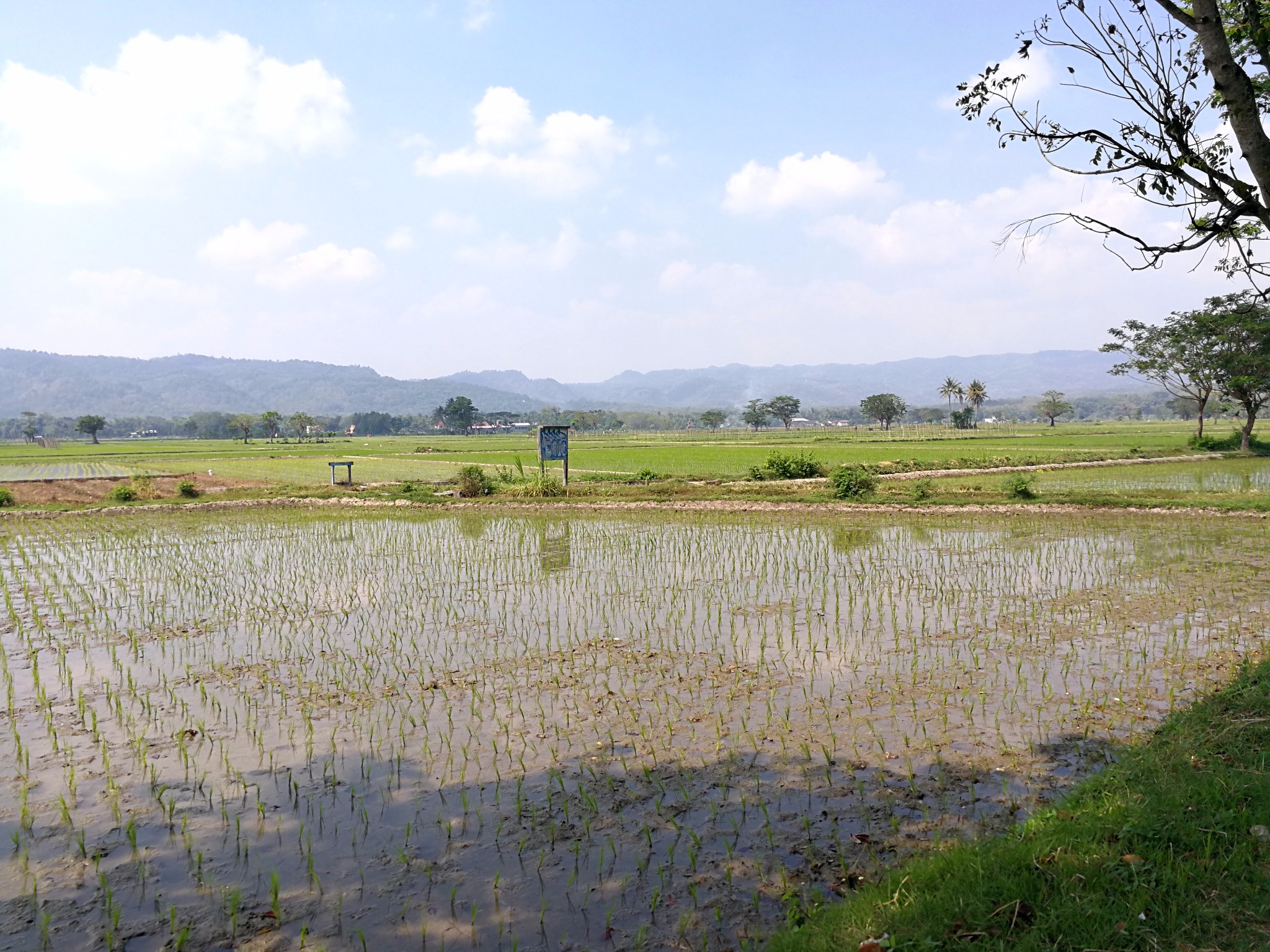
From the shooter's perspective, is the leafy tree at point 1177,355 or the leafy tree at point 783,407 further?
the leafy tree at point 783,407

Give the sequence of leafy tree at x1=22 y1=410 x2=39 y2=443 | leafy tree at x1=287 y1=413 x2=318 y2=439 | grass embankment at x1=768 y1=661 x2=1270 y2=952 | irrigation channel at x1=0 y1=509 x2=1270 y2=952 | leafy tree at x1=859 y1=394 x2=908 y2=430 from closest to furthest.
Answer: grass embankment at x1=768 y1=661 x2=1270 y2=952 → irrigation channel at x1=0 y1=509 x2=1270 y2=952 → leafy tree at x1=859 y1=394 x2=908 y2=430 → leafy tree at x1=287 y1=413 x2=318 y2=439 → leafy tree at x1=22 y1=410 x2=39 y2=443

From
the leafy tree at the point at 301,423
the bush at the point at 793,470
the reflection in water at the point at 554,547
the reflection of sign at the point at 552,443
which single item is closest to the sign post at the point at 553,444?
the reflection of sign at the point at 552,443

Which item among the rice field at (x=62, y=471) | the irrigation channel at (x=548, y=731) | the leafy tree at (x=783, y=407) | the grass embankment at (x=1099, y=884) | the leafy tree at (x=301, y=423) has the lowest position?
the irrigation channel at (x=548, y=731)

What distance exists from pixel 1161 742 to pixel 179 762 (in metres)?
6.74

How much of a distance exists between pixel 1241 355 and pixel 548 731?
41930mm

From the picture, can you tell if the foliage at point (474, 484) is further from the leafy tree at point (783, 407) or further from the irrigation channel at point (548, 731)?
the leafy tree at point (783, 407)

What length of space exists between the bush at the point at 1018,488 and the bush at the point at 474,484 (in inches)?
583

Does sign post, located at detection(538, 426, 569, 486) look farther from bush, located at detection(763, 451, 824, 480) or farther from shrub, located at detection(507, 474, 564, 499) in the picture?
bush, located at detection(763, 451, 824, 480)

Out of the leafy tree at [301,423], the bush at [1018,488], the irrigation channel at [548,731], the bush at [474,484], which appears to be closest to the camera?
the irrigation channel at [548,731]

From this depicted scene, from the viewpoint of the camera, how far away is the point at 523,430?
563ft

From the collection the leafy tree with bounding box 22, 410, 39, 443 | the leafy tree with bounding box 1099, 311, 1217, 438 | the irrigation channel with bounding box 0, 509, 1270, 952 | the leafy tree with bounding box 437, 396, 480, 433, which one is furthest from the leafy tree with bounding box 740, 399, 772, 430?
the irrigation channel with bounding box 0, 509, 1270, 952

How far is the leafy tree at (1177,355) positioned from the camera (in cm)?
3903

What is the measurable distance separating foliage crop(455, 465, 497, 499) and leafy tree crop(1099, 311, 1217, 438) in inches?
1180

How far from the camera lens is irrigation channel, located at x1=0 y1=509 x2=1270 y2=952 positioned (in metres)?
4.01
